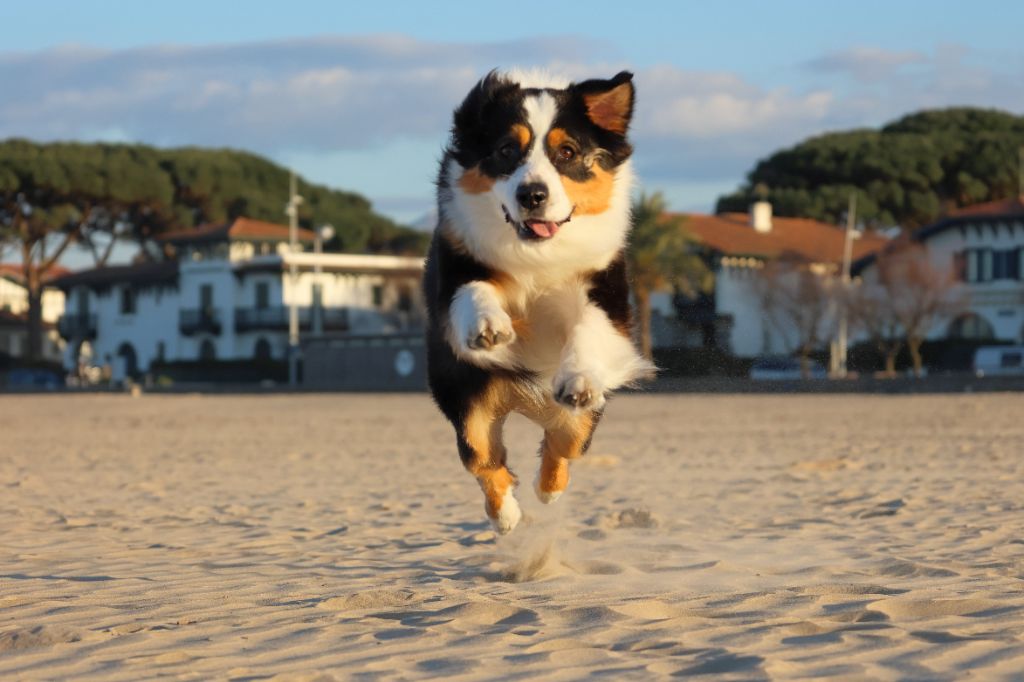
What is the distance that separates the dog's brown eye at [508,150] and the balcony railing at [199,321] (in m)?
74.1

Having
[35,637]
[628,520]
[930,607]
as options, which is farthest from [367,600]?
[628,520]

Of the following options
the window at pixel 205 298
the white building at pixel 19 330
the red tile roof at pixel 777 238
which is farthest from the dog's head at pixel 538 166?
the white building at pixel 19 330

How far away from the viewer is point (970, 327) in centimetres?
6341

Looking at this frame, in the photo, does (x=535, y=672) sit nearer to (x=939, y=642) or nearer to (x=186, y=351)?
(x=939, y=642)

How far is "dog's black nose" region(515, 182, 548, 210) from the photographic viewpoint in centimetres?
651

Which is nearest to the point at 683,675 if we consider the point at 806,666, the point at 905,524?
the point at 806,666

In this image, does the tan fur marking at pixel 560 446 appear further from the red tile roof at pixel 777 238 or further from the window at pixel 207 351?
the window at pixel 207 351

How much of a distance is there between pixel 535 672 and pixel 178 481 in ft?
36.2

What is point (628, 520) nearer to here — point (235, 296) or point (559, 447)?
point (559, 447)

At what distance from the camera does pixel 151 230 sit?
3425 inches

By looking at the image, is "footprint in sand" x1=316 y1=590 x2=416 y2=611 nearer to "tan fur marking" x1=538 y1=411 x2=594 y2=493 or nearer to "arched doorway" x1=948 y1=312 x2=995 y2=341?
"tan fur marking" x1=538 y1=411 x2=594 y2=493

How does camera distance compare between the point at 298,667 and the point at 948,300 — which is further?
the point at 948,300

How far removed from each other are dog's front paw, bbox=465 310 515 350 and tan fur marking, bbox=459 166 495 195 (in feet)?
2.04

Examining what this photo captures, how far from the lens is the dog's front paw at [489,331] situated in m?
6.43
